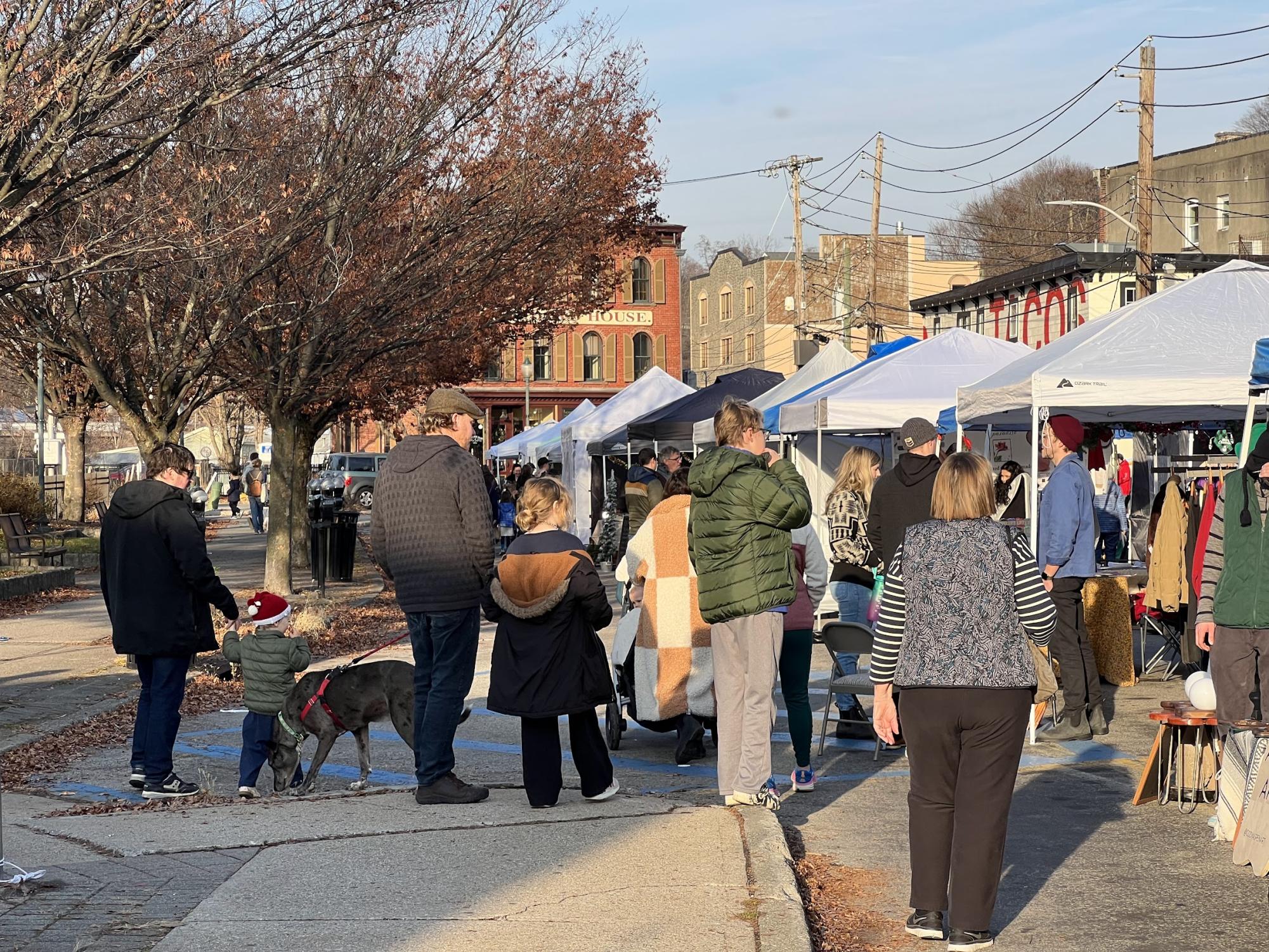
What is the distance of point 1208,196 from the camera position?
55.9m

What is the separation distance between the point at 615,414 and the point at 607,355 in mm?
49177

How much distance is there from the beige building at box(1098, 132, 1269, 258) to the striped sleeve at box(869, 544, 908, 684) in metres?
49.0

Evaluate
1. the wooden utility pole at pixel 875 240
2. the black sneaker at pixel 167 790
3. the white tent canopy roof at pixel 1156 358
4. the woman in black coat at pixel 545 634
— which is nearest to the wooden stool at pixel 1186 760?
the woman in black coat at pixel 545 634

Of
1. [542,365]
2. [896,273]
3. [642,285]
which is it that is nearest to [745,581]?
[896,273]

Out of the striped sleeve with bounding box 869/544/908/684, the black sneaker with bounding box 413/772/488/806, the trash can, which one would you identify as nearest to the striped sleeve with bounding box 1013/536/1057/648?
the striped sleeve with bounding box 869/544/908/684

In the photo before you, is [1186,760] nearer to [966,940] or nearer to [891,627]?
[966,940]

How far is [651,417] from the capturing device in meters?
22.3

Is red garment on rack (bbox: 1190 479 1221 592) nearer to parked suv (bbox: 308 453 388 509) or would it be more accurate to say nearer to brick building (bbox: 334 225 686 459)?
parked suv (bbox: 308 453 388 509)

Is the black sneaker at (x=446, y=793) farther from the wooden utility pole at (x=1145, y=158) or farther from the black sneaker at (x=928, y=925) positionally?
the wooden utility pole at (x=1145, y=158)

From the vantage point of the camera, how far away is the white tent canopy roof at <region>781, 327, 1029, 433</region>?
53.0 feet

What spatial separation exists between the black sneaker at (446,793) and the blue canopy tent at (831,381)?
440 inches

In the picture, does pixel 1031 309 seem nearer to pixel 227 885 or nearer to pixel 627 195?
pixel 627 195

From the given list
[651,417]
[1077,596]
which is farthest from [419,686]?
[651,417]

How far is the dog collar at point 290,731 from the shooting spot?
26.8 feet
